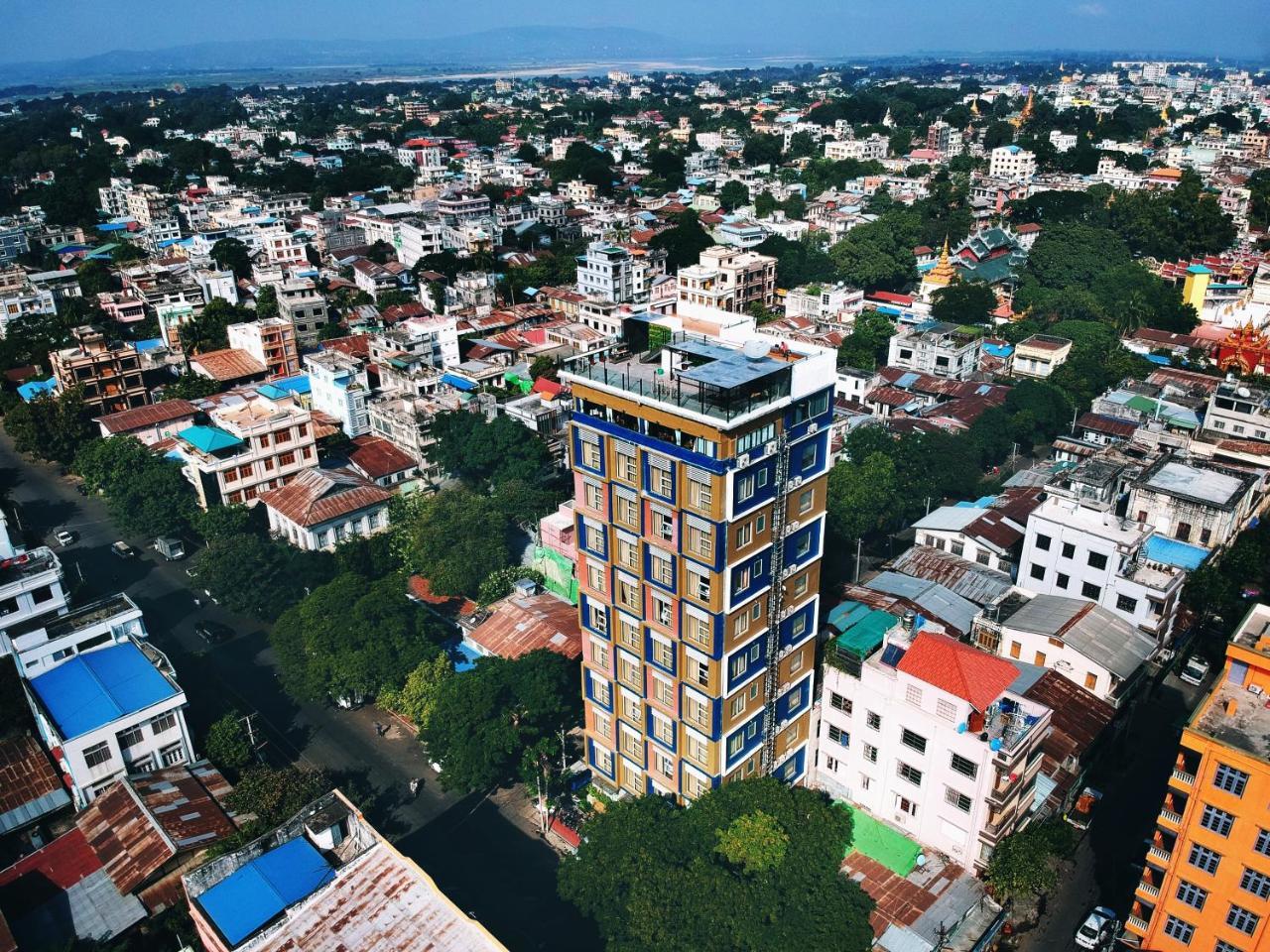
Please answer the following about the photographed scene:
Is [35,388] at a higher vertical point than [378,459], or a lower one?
higher

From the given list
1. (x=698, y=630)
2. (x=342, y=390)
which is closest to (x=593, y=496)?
(x=698, y=630)

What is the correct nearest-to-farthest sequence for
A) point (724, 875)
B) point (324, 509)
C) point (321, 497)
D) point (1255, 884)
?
point (1255, 884) → point (724, 875) → point (324, 509) → point (321, 497)

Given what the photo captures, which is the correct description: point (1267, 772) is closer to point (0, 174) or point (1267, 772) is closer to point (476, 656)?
point (476, 656)

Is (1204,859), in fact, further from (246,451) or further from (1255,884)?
(246,451)

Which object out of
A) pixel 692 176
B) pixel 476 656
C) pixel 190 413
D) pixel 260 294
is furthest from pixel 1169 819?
pixel 692 176

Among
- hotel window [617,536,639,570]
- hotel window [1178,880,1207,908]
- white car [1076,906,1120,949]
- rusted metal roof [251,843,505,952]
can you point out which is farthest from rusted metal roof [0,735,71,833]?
hotel window [1178,880,1207,908]

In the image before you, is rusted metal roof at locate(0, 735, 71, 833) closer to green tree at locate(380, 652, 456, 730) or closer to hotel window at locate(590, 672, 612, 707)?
green tree at locate(380, 652, 456, 730)
